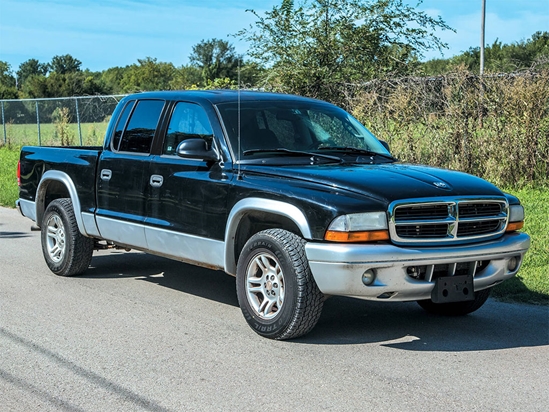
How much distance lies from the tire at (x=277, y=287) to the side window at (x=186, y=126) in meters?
1.28

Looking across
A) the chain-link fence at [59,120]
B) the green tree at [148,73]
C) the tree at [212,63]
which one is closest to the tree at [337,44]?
the chain-link fence at [59,120]

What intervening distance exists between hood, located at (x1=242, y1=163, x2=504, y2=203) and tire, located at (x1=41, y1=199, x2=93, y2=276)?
2617 mm

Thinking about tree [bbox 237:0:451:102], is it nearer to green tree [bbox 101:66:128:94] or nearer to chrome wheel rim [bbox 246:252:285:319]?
chrome wheel rim [bbox 246:252:285:319]

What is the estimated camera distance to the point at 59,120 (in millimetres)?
26141

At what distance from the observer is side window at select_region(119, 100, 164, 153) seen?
7.43 m

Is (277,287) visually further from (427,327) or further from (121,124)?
(121,124)

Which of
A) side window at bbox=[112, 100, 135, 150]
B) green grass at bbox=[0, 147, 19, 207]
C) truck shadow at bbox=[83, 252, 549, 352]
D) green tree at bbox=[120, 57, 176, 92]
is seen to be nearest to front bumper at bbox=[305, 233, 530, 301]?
truck shadow at bbox=[83, 252, 549, 352]

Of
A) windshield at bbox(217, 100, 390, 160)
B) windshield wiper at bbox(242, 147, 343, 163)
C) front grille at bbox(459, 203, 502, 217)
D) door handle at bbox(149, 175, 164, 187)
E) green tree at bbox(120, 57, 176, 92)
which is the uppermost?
green tree at bbox(120, 57, 176, 92)

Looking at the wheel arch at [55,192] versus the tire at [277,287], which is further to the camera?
the wheel arch at [55,192]

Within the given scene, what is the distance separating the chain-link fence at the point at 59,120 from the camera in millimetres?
24141

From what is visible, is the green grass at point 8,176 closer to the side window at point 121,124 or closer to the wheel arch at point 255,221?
the side window at point 121,124

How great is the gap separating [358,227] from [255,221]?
3.85ft

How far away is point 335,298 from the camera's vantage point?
7.50 meters

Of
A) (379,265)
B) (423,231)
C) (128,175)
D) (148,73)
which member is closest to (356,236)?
(379,265)
